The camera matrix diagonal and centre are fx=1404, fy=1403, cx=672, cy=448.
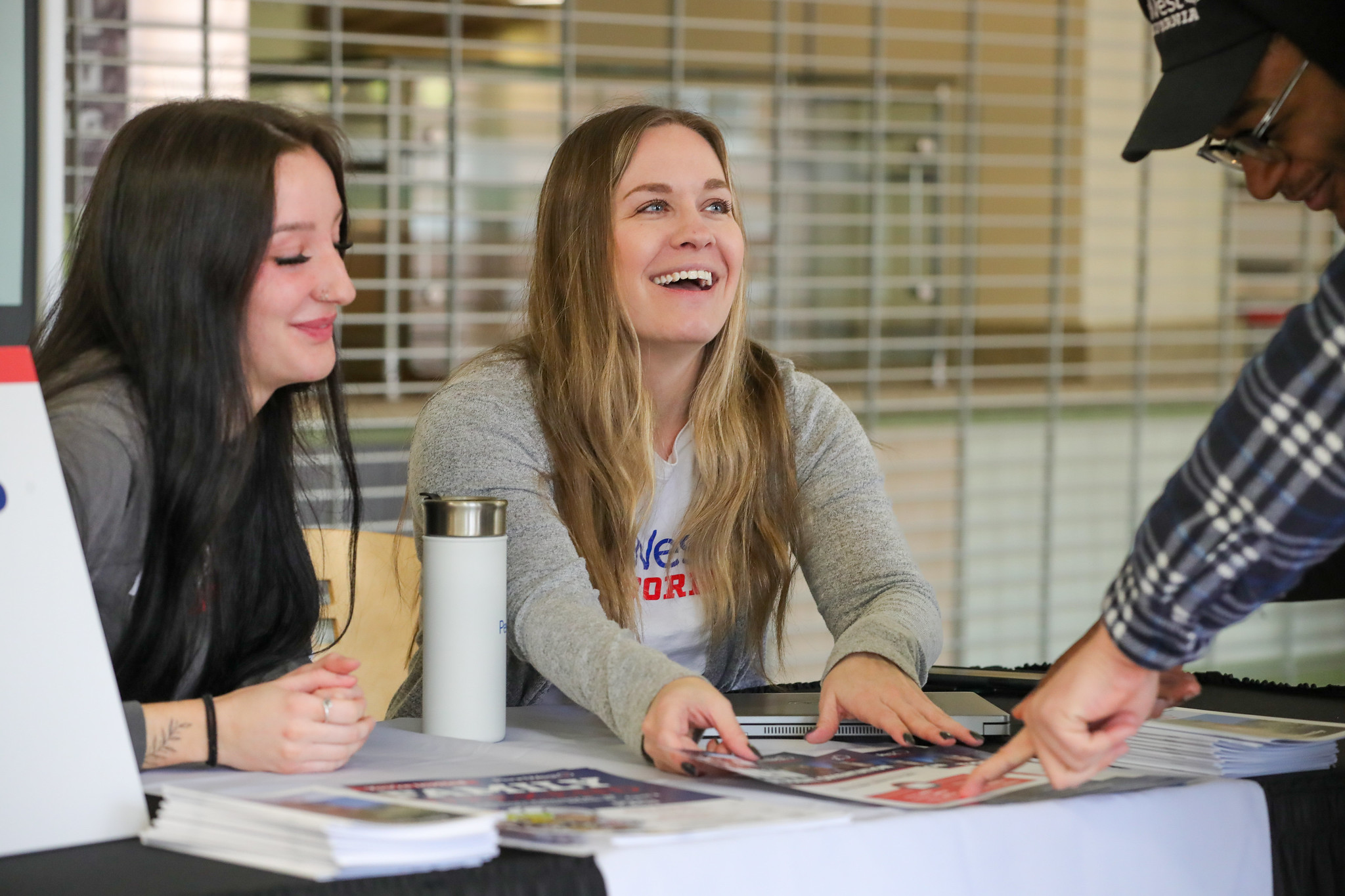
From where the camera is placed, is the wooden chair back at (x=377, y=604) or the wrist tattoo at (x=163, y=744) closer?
the wrist tattoo at (x=163, y=744)

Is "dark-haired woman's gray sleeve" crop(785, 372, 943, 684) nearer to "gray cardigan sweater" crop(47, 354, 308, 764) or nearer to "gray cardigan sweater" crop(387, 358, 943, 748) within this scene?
"gray cardigan sweater" crop(387, 358, 943, 748)

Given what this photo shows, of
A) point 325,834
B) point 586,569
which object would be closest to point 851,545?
point 586,569

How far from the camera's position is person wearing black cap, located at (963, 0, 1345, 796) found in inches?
34.6

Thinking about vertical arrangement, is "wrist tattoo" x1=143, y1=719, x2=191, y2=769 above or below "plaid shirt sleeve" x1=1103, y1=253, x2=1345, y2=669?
below

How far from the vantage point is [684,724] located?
1.10 m

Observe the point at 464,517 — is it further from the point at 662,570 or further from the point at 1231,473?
the point at 1231,473

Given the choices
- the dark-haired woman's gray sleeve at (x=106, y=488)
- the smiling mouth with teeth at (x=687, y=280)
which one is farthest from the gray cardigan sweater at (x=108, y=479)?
the smiling mouth with teeth at (x=687, y=280)

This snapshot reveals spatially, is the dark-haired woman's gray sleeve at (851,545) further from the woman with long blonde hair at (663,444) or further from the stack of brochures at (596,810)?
the stack of brochures at (596,810)

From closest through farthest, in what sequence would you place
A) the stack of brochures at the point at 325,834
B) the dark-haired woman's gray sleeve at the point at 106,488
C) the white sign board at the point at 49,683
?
the stack of brochures at the point at 325,834
the white sign board at the point at 49,683
the dark-haired woman's gray sleeve at the point at 106,488

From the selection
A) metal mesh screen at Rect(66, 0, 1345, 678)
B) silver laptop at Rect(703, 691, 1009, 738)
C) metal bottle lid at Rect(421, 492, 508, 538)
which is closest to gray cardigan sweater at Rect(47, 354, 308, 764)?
metal bottle lid at Rect(421, 492, 508, 538)

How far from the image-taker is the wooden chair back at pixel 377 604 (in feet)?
6.07

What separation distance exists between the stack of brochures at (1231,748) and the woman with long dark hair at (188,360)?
0.64m

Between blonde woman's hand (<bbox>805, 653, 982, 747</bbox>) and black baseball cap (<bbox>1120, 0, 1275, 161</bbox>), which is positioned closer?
black baseball cap (<bbox>1120, 0, 1275, 161</bbox>)

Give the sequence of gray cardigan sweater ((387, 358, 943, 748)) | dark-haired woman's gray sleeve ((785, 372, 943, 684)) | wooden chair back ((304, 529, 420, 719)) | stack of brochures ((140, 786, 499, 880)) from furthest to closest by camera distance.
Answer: wooden chair back ((304, 529, 420, 719)) → dark-haired woman's gray sleeve ((785, 372, 943, 684)) → gray cardigan sweater ((387, 358, 943, 748)) → stack of brochures ((140, 786, 499, 880))
